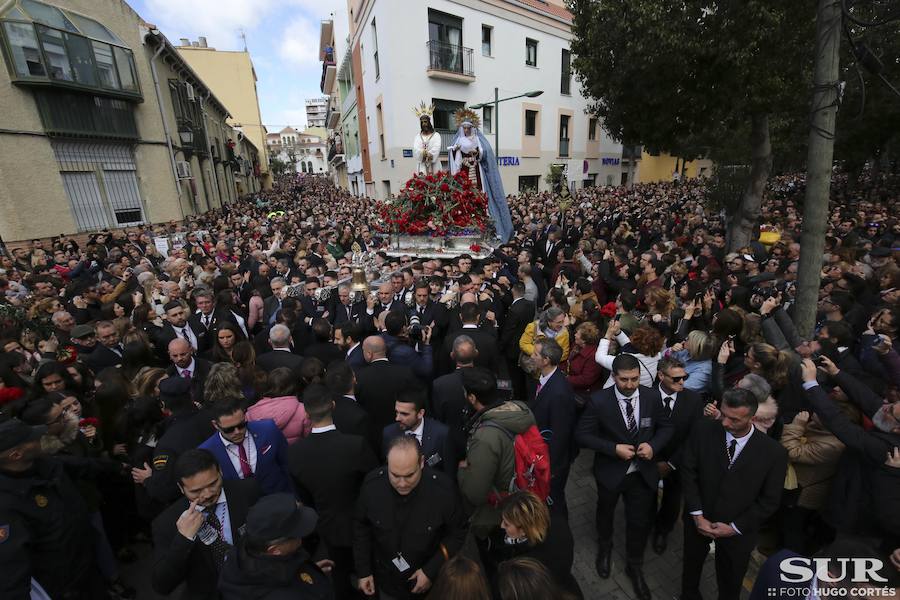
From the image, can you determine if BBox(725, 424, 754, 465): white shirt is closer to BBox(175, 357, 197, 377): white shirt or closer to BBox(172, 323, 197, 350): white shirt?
BBox(175, 357, 197, 377): white shirt

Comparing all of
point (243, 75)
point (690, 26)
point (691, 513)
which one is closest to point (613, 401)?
point (691, 513)

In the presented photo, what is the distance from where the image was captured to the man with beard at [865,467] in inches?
97.2

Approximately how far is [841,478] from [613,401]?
142 centimetres

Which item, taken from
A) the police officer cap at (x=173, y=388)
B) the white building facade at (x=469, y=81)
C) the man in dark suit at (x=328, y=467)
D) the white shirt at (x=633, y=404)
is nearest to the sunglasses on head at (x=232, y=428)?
the man in dark suit at (x=328, y=467)

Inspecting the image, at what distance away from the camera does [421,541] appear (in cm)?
238

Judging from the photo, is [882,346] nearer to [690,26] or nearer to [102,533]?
[102,533]

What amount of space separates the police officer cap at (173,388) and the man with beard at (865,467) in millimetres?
4312

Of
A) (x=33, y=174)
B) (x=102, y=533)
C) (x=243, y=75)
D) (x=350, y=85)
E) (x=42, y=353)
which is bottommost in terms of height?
(x=102, y=533)

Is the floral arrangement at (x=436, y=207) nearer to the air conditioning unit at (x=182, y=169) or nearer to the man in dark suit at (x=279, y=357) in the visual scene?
the man in dark suit at (x=279, y=357)

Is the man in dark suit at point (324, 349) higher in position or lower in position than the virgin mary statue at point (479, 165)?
lower

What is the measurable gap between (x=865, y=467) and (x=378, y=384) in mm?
3326

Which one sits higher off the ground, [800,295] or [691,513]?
[800,295]

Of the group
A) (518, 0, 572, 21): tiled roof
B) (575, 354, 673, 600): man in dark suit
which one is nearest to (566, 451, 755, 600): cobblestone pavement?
A: (575, 354, 673, 600): man in dark suit

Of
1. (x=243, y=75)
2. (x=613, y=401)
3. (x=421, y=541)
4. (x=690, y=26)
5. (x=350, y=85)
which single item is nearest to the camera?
(x=421, y=541)
